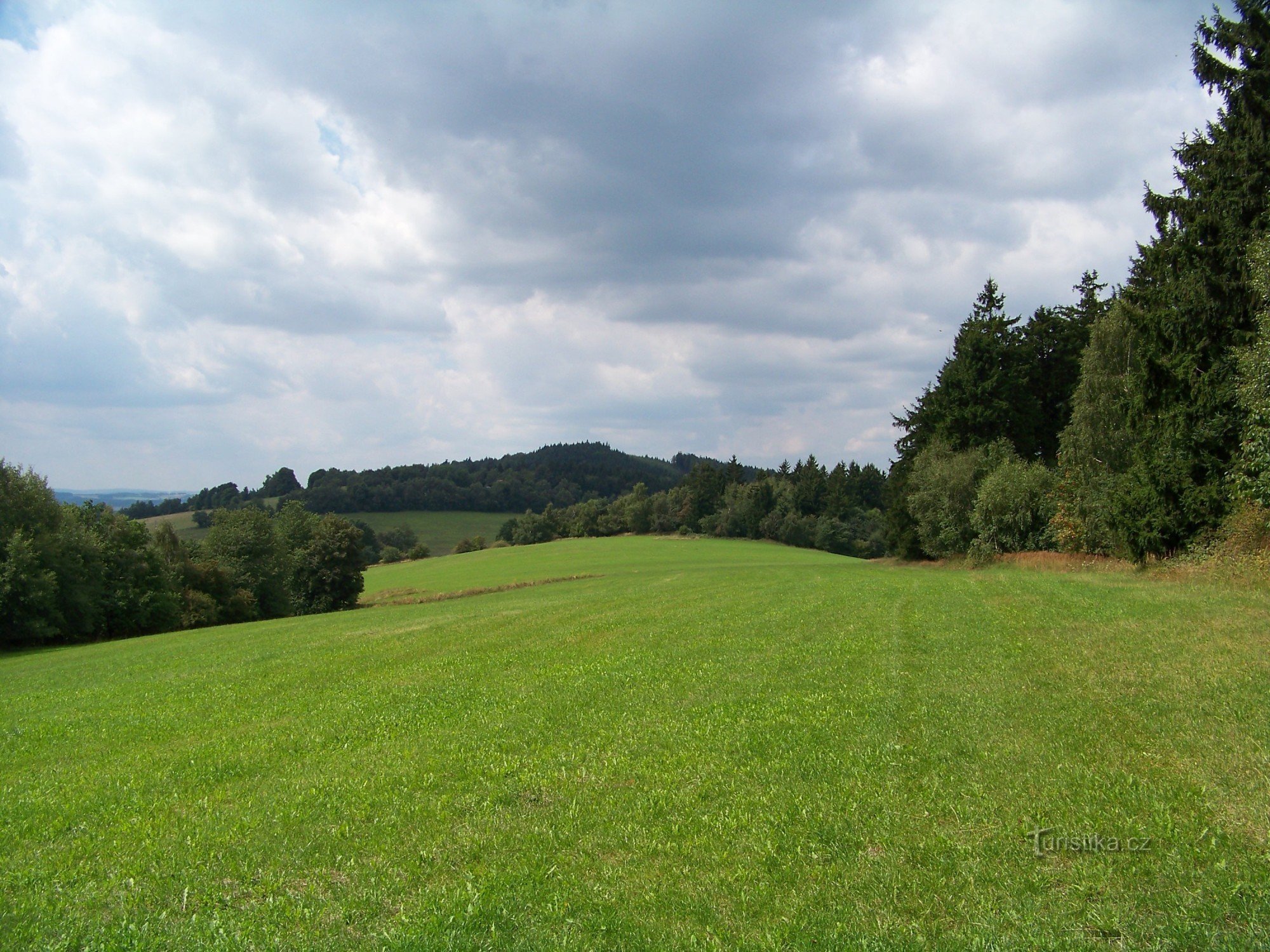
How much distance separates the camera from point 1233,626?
15.1m

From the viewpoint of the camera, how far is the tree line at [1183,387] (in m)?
27.4

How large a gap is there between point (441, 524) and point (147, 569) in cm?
9763

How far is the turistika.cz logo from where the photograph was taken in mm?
6176

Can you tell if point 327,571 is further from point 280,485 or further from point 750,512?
point 280,485

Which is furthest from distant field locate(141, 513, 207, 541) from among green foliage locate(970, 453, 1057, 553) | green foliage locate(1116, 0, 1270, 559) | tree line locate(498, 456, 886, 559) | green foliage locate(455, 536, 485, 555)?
green foliage locate(1116, 0, 1270, 559)

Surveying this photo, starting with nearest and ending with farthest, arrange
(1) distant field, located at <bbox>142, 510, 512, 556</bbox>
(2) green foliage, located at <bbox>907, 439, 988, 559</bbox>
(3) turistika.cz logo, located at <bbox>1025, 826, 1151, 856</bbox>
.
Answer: (3) turistika.cz logo, located at <bbox>1025, 826, 1151, 856</bbox> < (2) green foliage, located at <bbox>907, 439, 988, 559</bbox> < (1) distant field, located at <bbox>142, 510, 512, 556</bbox>

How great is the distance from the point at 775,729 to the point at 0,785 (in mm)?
10508

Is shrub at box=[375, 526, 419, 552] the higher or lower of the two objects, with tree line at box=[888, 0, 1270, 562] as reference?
lower

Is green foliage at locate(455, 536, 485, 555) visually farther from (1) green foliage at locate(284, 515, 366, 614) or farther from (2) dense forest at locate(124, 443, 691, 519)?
(1) green foliage at locate(284, 515, 366, 614)

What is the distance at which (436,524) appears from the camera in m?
150

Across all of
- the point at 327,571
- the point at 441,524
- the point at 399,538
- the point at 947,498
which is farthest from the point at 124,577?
the point at 441,524

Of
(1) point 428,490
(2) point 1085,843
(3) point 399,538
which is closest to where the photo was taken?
(2) point 1085,843

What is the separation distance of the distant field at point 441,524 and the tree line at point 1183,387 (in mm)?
100562

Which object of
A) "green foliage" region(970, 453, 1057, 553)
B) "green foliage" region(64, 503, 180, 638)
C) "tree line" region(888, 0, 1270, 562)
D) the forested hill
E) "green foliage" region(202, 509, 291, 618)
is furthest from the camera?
the forested hill
